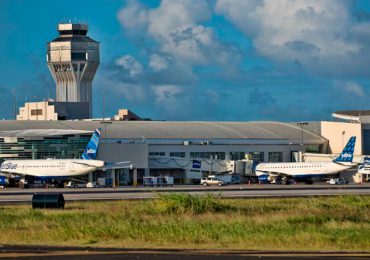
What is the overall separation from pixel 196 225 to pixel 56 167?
81752mm

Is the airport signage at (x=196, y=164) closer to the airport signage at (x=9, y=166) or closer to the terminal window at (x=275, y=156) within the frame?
the terminal window at (x=275, y=156)

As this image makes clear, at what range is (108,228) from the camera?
45.6 m

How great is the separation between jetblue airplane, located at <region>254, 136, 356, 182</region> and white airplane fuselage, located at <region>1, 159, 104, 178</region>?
29.4 metres

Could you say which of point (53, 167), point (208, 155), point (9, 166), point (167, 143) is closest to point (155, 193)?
point (53, 167)

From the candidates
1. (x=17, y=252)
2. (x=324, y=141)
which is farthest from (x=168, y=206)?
(x=324, y=141)

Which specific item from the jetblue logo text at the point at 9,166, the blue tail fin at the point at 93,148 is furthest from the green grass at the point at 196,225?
the blue tail fin at the point at 93,148

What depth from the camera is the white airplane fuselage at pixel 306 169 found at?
136 meters

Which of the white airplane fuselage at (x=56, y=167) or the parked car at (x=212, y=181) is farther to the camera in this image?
the parked car at (x=212, y=181)

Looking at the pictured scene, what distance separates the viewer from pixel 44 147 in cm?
14875

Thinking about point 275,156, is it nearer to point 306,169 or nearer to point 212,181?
point 306,169

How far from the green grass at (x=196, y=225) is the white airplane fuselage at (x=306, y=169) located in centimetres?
7095

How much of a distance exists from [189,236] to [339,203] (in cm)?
2883

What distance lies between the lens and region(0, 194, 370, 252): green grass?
40.2 metres

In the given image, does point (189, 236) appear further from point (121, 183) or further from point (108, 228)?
point (121, 183)
